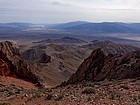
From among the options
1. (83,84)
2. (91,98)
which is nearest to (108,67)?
(83,84)

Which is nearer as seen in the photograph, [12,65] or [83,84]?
[83,84]

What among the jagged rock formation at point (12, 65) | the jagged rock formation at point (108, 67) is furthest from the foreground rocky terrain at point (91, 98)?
the jagged rock formation at point (12, 65)

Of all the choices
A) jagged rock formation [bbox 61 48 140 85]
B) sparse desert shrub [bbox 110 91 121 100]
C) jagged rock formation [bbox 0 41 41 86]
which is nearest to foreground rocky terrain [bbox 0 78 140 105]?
sparse desert shrub [bbox 110 91 121 100]

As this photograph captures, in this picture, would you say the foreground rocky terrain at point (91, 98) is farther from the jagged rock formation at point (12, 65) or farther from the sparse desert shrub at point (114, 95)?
the jagged rock formation at point (12, 65)

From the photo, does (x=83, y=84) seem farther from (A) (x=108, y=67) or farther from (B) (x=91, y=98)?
(A) (x=108, y=67)

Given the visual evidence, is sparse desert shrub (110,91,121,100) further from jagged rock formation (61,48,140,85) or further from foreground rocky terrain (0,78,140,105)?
jagged rock formation (61,48,140,85)

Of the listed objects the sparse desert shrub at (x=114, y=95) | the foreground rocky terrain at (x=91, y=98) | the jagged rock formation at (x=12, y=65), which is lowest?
the jagged rock formation at (x=12, y=65)
